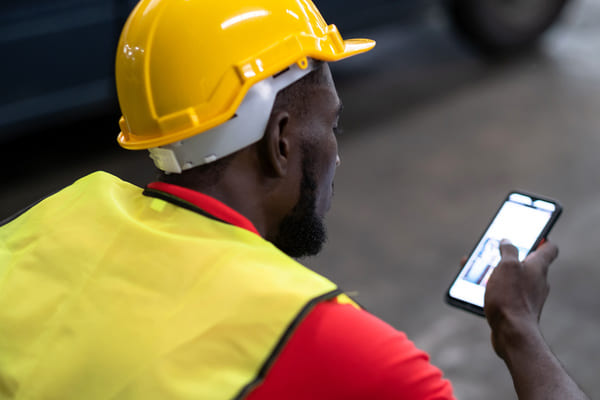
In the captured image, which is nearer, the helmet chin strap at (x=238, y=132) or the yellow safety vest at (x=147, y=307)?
the yellow safety vest at (x=147, y=307)

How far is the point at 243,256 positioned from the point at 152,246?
154 mm

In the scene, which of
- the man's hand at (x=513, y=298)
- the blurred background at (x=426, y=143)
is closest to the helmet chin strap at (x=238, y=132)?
the man's hand at (x=513, y=298)

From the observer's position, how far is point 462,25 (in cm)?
479

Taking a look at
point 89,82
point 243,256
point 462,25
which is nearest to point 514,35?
point 462,25

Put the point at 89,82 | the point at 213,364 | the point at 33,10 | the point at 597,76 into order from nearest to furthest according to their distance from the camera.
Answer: the point at 213,364 < the point at 33,10 < the point at 89,82 < the point at 597,76

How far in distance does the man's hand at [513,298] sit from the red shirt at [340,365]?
31cm

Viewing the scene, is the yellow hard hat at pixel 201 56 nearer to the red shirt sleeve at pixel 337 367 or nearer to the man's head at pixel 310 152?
the man's head at pixel 310 152

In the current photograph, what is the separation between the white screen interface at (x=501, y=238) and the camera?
160 centimetres

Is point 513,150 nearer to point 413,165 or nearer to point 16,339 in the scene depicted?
point 413,165

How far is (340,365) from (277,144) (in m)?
0.45

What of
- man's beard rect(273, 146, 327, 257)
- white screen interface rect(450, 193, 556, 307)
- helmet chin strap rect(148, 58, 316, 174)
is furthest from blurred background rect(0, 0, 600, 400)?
helmet chin strap rect(148, 58, 316, 174)

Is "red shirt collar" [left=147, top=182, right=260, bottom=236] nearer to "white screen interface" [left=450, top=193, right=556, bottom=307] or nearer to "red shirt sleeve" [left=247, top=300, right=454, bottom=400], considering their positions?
"red shirt sleeve" [left=247, top=300, right=454, bottom=400]

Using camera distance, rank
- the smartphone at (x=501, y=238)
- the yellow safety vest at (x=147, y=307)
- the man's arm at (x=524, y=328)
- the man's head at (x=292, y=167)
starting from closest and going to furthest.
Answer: the yellow safety vest at (x=147, y=307) < the man's arm at (x=524, y=328) < the man's head at (x=292, y=167) < the smartphone at (x=501, y=238)

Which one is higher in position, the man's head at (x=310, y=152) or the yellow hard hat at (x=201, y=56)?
the yellow hard hat at (x=201, y=56)
